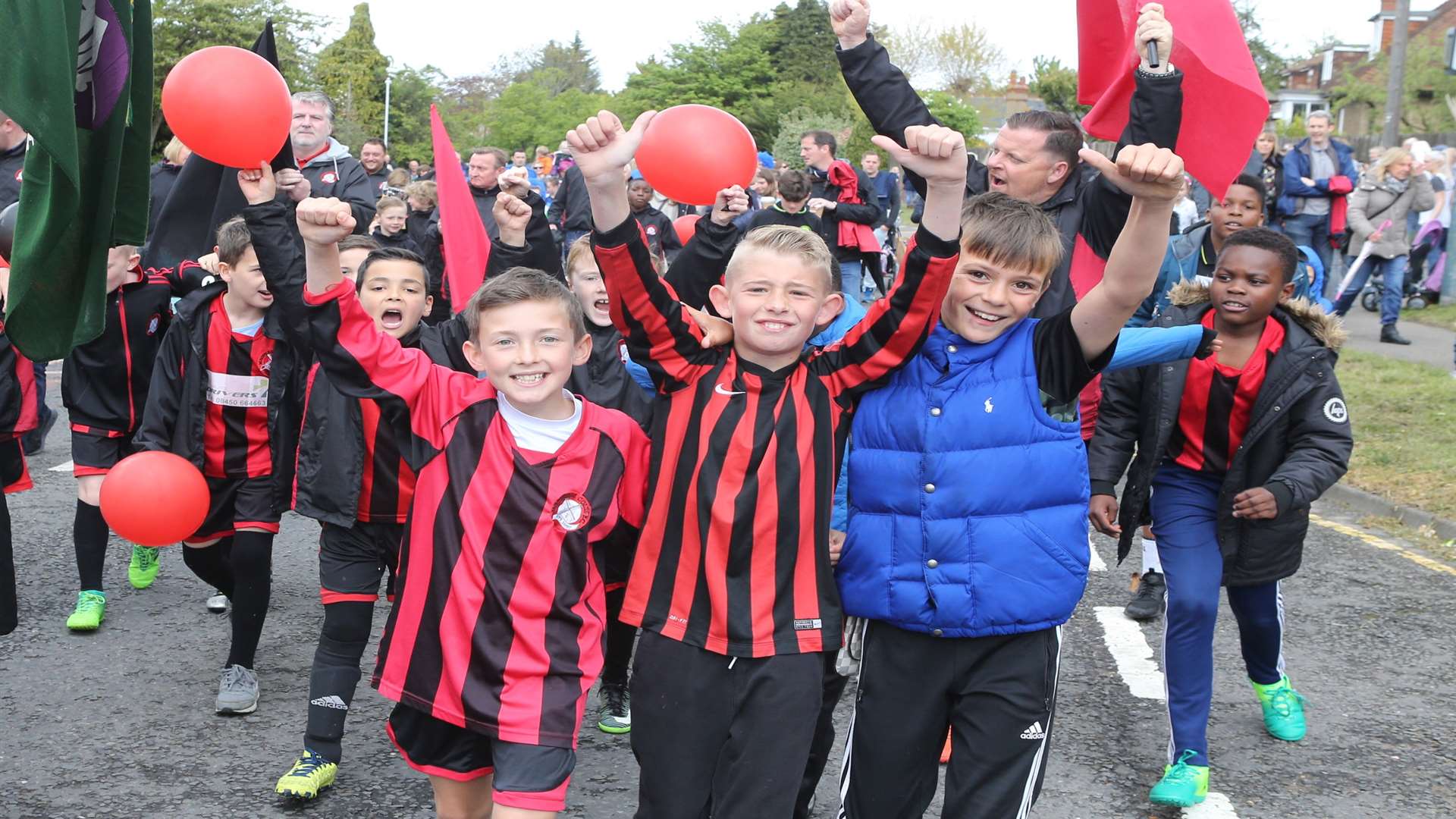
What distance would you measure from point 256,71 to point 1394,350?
13.9 metres

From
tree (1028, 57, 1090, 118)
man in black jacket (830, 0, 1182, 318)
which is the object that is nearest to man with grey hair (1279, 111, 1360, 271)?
man in black jacket (830, 0, 1182, 318)

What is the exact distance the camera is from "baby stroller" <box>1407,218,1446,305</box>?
18141 millimetres

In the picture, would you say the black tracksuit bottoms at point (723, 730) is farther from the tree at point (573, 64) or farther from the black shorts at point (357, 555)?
the tree at point (573, 64)

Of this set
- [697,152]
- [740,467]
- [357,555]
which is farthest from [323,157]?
[740,467]

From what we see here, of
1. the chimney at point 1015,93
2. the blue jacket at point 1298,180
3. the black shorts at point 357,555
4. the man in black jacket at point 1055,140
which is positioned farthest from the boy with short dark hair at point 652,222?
the chimney at point 1015,93

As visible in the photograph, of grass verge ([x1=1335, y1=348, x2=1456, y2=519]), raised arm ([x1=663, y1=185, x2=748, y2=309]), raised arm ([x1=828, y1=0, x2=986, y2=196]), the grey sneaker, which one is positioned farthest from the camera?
grass verge ([x1=1335, y1=348, x2=1456, y2=519])

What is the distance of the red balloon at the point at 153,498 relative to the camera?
462 centimetres

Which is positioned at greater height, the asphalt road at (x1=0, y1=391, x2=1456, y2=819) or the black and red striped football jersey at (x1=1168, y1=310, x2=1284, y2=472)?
the black and red striped football jersey at (x1=1168, y1=310, x2=1284, y2=472)

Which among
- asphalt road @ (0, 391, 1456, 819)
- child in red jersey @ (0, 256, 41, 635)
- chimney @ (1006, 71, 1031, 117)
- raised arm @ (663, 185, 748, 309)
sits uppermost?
chimney @ (1006, 71, 1031, 117)

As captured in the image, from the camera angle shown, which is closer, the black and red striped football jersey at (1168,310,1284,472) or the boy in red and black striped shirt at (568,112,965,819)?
the boy in red and black striped shirt at (568,112,965,819)

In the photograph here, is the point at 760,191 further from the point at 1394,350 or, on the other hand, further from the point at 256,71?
the point at 256,71

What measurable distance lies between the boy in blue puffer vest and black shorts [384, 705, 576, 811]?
0.77 metres

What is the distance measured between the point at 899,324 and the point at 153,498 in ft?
9.34

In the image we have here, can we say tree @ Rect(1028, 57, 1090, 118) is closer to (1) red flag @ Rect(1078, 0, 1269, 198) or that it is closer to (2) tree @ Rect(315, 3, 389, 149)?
(2) tree @ Rect(315, 3, 389, 149)
